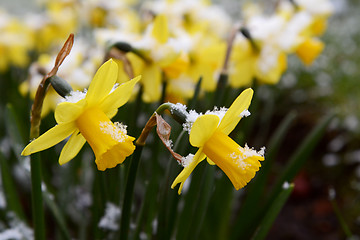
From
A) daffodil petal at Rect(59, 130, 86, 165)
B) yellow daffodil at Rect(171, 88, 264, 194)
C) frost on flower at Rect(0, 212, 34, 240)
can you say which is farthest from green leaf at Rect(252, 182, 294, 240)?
frost on flower at Rect(0, 212, 34, 240)

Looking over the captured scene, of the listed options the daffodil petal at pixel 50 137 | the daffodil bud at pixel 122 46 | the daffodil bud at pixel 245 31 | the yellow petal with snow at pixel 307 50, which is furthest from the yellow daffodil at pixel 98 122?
the yellow petal with snow at pixel 307 50

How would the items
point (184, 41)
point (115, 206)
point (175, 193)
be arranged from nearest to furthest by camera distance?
point (175, 193) < point (115, 206) < point (184, 41)

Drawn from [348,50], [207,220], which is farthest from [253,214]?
[348,50]

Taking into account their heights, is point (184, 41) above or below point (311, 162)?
below

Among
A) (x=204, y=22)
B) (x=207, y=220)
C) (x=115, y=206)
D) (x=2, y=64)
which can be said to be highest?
(x=204, y=22)

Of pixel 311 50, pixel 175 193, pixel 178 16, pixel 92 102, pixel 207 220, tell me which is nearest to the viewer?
pixel 92 102

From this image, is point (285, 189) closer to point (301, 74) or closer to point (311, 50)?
point (311, 50)

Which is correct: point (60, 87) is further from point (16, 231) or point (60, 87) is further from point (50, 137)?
point (16, 231)

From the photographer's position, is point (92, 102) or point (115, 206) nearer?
point (92, 102)

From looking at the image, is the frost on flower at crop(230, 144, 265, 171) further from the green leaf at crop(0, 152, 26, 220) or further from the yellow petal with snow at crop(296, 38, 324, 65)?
the yellow petal with snow at crop(296, 38, 324, 65)
